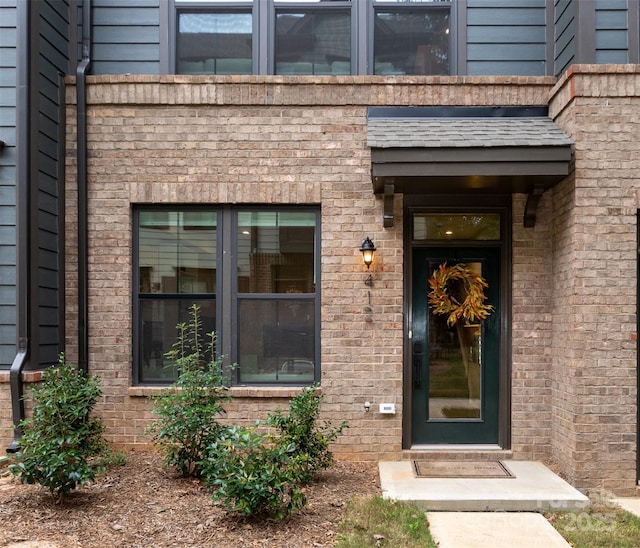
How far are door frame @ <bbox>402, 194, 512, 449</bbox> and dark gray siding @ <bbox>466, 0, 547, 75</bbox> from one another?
52.6 inches

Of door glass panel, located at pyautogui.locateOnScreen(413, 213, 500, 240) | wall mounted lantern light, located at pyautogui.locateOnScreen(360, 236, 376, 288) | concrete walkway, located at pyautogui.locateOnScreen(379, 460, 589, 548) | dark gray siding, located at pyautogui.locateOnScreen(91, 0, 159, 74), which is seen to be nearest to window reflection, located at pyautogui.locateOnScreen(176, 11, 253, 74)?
dark gray siding, located at pyautogui.locateOnScreen(91, 0, 159, 74)

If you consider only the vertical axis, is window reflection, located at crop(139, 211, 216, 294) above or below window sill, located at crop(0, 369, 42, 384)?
above

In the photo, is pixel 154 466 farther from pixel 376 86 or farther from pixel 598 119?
pixel 598 119

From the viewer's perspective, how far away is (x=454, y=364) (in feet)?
18.1

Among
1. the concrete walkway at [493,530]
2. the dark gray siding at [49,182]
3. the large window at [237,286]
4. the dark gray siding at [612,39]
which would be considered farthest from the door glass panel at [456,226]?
the dark gray siding at [49,182]

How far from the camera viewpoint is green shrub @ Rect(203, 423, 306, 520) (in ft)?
11.7

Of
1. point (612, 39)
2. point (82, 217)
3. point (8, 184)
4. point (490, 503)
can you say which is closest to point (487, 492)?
point (490, 503)

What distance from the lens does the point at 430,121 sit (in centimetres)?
529

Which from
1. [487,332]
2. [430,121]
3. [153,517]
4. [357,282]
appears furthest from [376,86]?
[153,517]

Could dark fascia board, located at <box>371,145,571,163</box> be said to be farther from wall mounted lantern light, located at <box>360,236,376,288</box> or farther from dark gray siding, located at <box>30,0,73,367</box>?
dark gray siding, located at <box>30,0,73,367</box>

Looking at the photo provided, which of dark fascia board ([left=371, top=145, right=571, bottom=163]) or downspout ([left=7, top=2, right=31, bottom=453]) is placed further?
downspout ([left=7, top=2, right=31, bottom=453])

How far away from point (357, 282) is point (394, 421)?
1.44 metres

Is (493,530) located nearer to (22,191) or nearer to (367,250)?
(367,250)

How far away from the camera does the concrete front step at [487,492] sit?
4.25 metres
